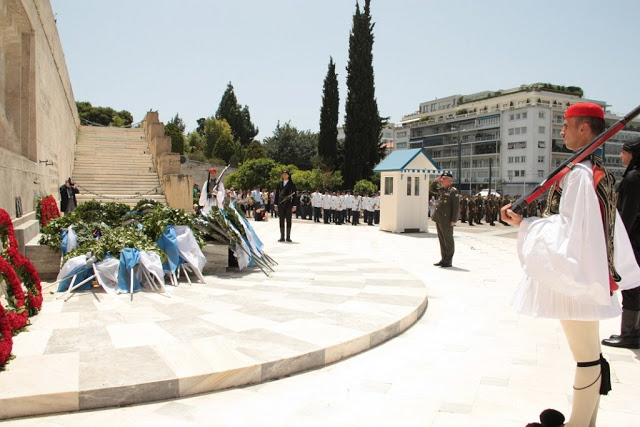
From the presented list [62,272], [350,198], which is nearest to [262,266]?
[62,272]

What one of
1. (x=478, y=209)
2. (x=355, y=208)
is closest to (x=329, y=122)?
(x=478, y=209)

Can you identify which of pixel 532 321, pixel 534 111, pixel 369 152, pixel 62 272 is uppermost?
pixel 534 111

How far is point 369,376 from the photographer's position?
384cm

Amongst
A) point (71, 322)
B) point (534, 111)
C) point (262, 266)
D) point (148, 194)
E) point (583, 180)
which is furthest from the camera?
point (534, 111)

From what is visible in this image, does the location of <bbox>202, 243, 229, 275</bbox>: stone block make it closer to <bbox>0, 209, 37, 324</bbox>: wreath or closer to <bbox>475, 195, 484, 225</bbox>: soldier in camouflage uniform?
<bbox>0, 209, 37, 324</bbox>: wreath

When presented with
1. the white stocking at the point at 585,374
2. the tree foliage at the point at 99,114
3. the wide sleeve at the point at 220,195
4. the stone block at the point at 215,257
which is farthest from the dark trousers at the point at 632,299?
the tree foliage at the point at 99,114

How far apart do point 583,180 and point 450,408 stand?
1.76 meters

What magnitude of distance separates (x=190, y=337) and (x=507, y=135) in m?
83.2

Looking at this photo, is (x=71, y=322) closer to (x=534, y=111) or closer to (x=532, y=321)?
(x=532, y=321)

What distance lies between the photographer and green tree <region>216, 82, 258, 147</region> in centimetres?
7319

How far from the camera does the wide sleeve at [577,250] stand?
2.38 meters

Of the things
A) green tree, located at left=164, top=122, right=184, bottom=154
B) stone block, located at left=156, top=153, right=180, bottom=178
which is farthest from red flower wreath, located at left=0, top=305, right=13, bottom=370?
green tree, located at left=164, top=122, right=184, bottom=154

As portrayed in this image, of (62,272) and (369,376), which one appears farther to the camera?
(62,272)

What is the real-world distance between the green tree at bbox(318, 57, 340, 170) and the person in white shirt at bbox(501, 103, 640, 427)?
43.8 meters
